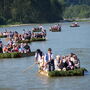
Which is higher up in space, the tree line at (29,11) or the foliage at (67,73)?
the foliage at (67,73)

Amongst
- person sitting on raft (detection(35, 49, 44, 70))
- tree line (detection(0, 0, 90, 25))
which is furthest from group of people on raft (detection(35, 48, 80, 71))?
tree line (detection(0, 0, 90, 25))

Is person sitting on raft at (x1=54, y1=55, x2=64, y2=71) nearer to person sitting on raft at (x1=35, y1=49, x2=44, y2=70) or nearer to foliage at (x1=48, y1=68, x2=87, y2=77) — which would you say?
foliage at (x1=48, y1=68, x2=87, y2=77)

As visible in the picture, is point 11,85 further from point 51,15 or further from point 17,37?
point 51,15

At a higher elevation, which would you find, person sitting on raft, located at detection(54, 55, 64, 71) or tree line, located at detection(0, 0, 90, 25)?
person sitting on raft, located at detection(54, 55, 64, 71)

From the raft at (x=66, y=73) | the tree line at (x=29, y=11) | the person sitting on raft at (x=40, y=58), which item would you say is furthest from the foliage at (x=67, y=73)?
the tree line at (x=29, y=11)

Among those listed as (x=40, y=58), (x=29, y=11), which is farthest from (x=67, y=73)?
(x=29, y=11)

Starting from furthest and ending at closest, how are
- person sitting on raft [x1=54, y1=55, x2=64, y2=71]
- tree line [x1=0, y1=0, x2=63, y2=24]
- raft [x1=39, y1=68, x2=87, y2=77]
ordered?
tree line [x1=0, y1=0, x2=63, y2=24] < person sitting on raft [x1=54, y1=55, x2=64, y2=71] < raft [x1=39, y1=68, x2=87, y2=77]

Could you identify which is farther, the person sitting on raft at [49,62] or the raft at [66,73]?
the person sitting on raft at [49,62]

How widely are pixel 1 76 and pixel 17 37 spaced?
1342 inches

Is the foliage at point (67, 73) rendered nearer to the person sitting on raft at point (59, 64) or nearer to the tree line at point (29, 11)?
the person sitting on raft at point (59, 64)

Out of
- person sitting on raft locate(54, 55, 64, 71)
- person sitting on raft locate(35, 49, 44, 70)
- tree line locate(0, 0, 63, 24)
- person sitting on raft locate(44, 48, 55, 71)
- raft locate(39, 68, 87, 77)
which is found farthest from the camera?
tree line locate(0, 0, 63, 24)

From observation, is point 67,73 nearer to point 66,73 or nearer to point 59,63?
point 66,73

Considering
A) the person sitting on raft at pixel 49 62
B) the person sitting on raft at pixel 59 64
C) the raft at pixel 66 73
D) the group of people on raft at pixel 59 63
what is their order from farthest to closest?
the person sitting on raft at pixel 49 62 → the group of people on raft at pixel 59 63 → the person sitting on raft at pixel 59 64 → the raft at pixel 66 73

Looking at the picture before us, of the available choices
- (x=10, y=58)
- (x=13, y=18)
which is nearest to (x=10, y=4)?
(x=13, y=18)
